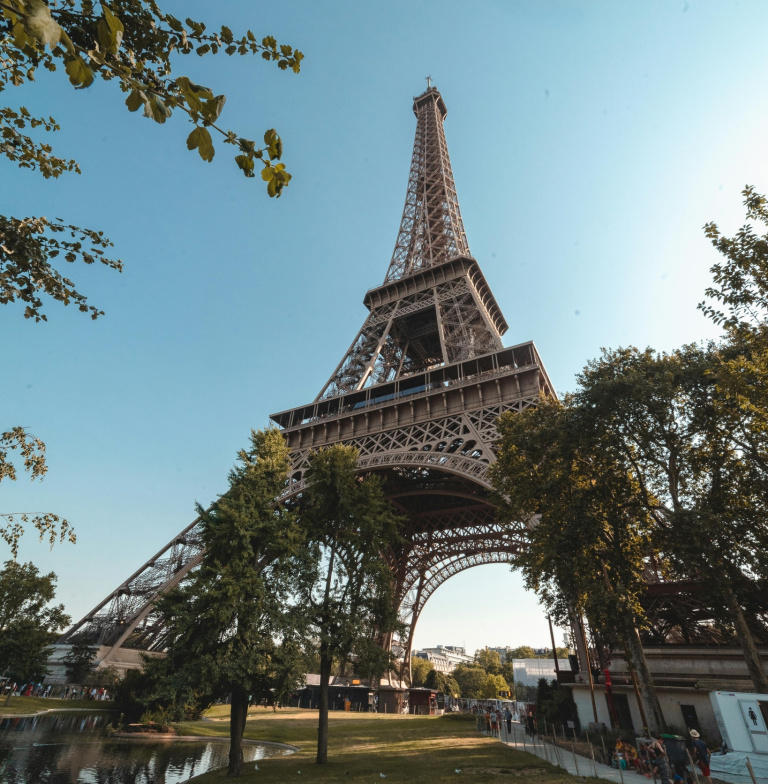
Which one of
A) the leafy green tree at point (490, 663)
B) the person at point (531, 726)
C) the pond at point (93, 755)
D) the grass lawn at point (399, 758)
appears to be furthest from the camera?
the leafy green tree at point (490, 663)

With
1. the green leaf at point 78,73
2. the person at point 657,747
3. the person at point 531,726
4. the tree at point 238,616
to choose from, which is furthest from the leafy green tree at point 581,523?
the green leaf at point 78,73

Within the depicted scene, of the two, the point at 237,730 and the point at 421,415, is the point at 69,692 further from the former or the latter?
the point at 421,415

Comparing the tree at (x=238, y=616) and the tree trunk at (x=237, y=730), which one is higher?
the tree at (x=238, y=616)

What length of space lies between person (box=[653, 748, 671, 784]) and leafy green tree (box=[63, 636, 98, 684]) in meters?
27.6

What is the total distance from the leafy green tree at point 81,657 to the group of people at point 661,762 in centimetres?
2699

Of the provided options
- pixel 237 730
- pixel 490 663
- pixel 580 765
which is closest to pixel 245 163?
pixel 237 730

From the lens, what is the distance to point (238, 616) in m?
15.2

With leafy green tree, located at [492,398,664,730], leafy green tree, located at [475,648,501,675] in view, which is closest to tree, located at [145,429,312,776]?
leafy green tree, located at [492,398,664,730]

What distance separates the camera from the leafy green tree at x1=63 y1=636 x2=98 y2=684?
26.1m

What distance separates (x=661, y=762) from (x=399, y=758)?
8.47 metres

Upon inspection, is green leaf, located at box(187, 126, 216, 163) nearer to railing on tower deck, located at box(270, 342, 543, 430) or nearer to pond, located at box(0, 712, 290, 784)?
pond, located at box(0, 712, 290, 784)

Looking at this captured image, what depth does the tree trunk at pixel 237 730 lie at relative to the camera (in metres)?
13.6

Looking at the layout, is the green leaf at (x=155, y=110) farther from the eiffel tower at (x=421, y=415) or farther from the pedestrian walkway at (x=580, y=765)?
the eiffel tower at (x=421, y=415)

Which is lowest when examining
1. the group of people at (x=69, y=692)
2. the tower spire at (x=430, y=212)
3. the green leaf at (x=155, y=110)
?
the group of people at (x=69, y=692)
